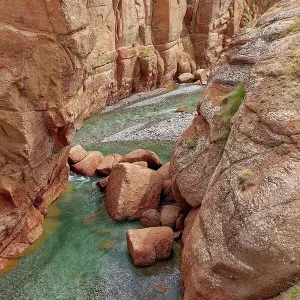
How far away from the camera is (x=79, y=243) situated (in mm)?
Result: 11438

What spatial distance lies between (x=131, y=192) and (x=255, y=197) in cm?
616

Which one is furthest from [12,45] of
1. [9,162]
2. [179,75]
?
[179,75]

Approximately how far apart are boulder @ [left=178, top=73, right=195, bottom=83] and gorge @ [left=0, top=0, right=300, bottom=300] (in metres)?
21.2

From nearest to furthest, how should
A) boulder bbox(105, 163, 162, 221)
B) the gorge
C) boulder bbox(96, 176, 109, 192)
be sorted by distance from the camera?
the gorge < boulder bbox(105, 163, 162, 221) < boulder bbox(96, 176, 109, 192)

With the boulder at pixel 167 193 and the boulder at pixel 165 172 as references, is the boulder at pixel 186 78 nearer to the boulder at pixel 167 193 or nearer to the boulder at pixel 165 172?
the boulder at pixel 165 172

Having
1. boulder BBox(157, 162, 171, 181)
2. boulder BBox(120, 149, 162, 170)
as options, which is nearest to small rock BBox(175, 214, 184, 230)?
boulder BBox(157, 162, 171, 181)

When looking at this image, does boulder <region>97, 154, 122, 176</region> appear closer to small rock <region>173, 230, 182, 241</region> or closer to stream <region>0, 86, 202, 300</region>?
stream <region>0, 86, 202, 300</region>

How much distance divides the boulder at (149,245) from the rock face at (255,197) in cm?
162

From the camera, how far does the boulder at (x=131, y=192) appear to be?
12.3m

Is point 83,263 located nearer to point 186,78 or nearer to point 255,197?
point 255,197

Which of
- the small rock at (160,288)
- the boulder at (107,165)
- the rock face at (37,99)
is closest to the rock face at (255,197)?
the small rock at (160,288)

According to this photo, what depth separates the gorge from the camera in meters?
6.74

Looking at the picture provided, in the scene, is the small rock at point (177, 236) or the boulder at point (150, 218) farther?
the boulder at point (150, 218)

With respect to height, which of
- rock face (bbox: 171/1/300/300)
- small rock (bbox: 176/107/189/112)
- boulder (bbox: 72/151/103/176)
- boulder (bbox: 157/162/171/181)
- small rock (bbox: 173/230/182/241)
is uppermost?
rock face (bbox: 171/1/300/300)
